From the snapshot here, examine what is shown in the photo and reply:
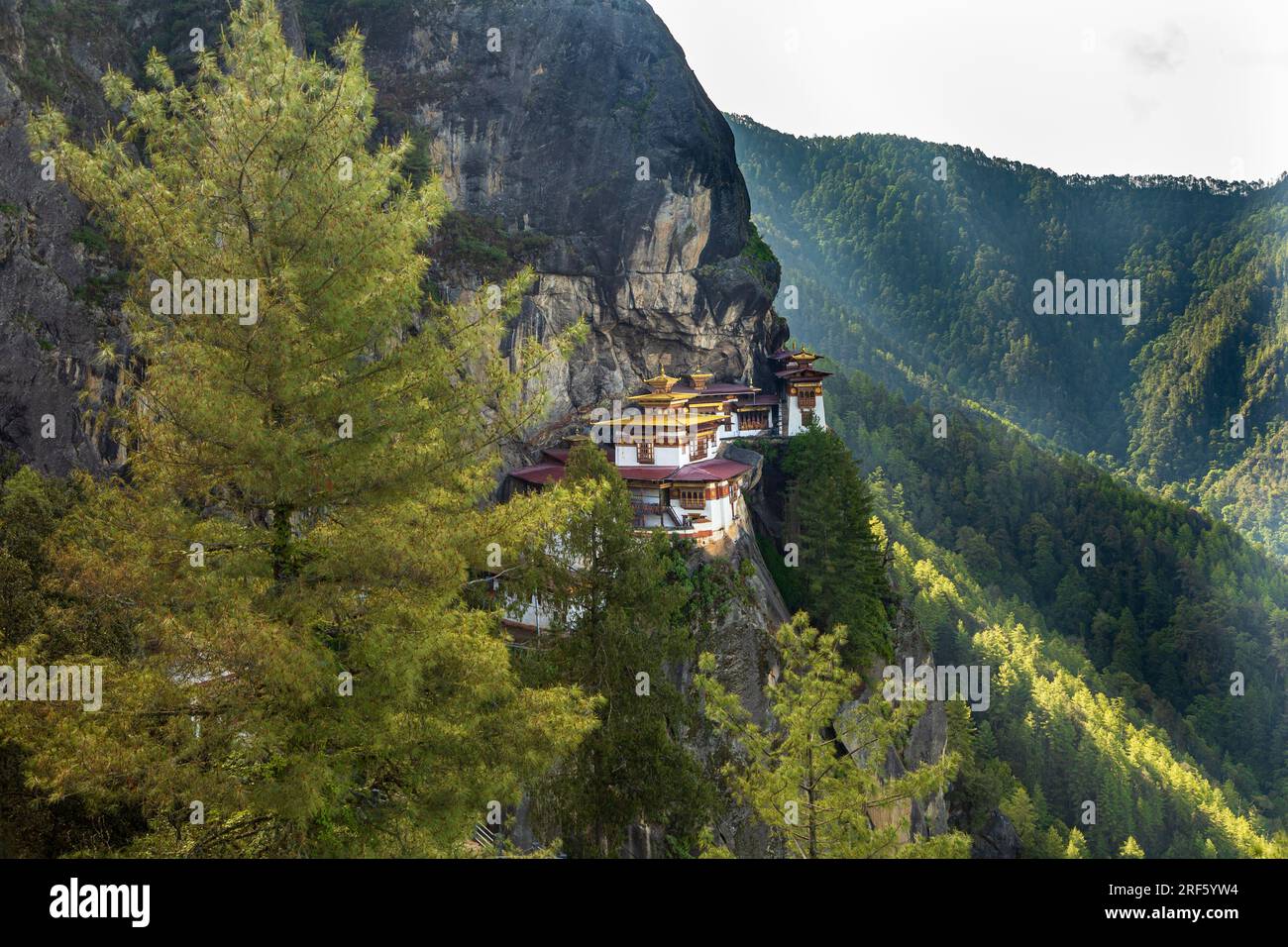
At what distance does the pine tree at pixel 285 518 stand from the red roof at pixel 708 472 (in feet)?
71.3

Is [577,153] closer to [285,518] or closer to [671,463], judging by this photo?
[671,463]

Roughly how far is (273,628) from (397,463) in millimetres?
2060

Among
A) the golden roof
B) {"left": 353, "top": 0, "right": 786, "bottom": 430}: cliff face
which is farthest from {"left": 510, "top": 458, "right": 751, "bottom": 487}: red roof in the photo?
{"left": 353, "top": 0, "right": 786, "bottom": 430}: cliff face

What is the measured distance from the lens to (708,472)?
31438 millimetres

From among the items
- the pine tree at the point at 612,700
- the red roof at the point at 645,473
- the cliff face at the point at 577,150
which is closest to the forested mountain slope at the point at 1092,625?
the red roof at the point at 645,473

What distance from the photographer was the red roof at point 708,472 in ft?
100

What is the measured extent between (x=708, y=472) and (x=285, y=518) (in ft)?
78.1

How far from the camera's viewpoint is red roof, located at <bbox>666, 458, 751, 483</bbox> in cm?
3059

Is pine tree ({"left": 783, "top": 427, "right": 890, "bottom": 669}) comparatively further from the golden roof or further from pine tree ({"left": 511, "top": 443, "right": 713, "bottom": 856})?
pine tree ({"left": 511, "top": 443, "right": 713, "bottom": 856})

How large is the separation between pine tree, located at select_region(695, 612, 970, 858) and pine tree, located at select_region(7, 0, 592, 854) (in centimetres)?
247

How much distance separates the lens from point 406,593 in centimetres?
820

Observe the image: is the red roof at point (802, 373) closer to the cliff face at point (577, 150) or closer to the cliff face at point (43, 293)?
the cliff face at point (577, 150)
